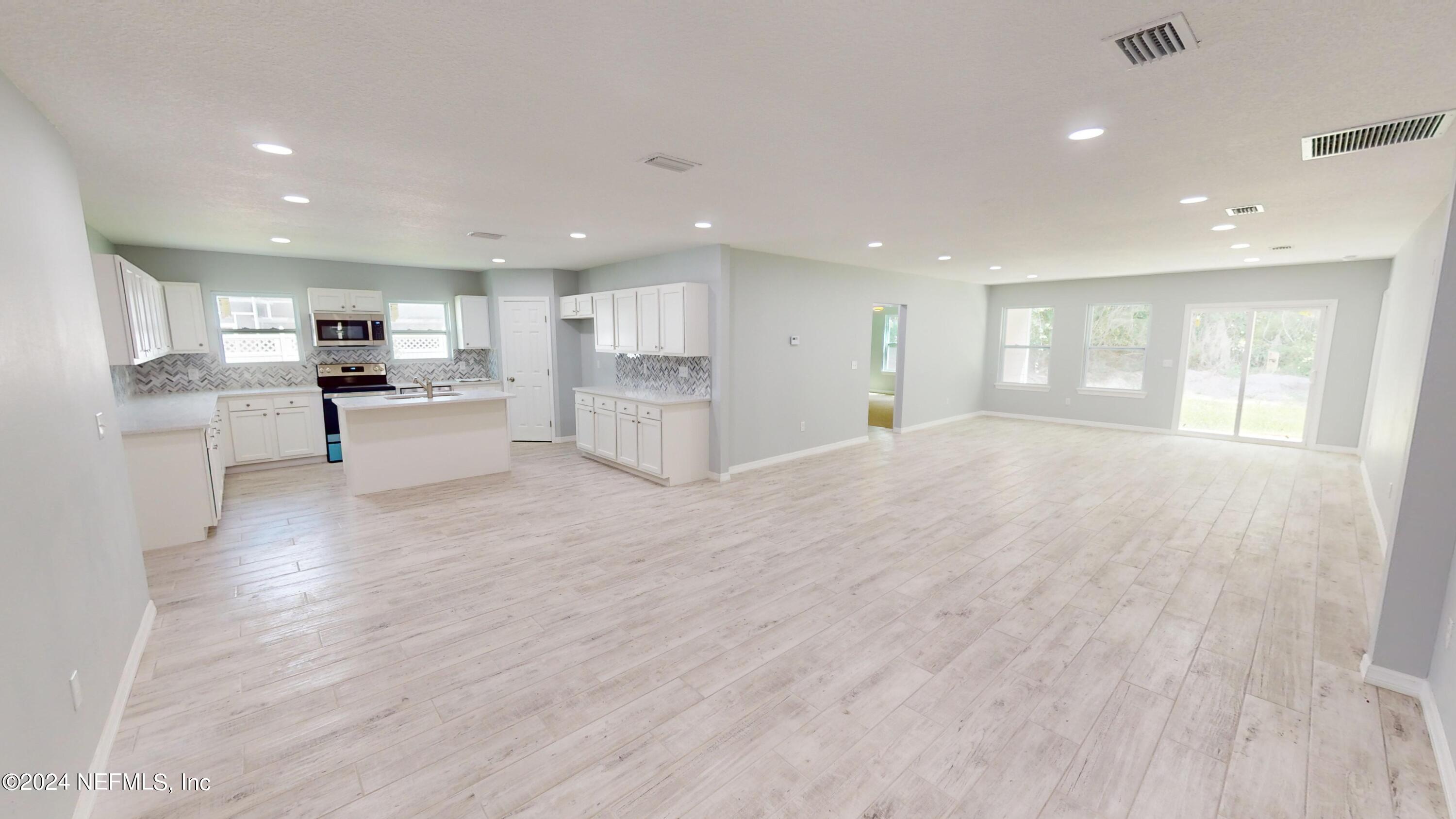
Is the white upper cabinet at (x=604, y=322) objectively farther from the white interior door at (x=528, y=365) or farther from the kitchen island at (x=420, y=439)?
the kitchen island at (x=420, y=439)

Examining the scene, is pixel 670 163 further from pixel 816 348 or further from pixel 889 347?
pixel 889 347

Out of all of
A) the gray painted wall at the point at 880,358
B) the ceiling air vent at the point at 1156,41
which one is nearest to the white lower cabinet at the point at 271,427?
the ceiling air vent at the point at 1156,41

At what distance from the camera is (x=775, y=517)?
4637 mm

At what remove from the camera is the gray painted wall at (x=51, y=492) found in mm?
1541

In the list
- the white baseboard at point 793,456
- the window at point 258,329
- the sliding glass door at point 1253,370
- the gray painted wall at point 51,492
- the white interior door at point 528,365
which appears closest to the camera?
the gray painted wall at point 51,492

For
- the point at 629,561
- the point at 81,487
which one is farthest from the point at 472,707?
the point at 81,487

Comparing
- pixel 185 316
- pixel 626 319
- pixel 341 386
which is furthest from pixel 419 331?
pixel 626 319

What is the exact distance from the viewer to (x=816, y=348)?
22.4 feet

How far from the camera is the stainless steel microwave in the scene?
662 cm

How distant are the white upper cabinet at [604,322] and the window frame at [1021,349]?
749cm

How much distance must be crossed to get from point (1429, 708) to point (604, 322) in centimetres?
682

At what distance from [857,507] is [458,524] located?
137 inches

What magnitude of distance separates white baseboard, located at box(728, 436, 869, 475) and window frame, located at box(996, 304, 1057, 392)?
3.98 m

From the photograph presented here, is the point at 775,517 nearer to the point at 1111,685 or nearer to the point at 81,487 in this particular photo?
the point at 1111,685
